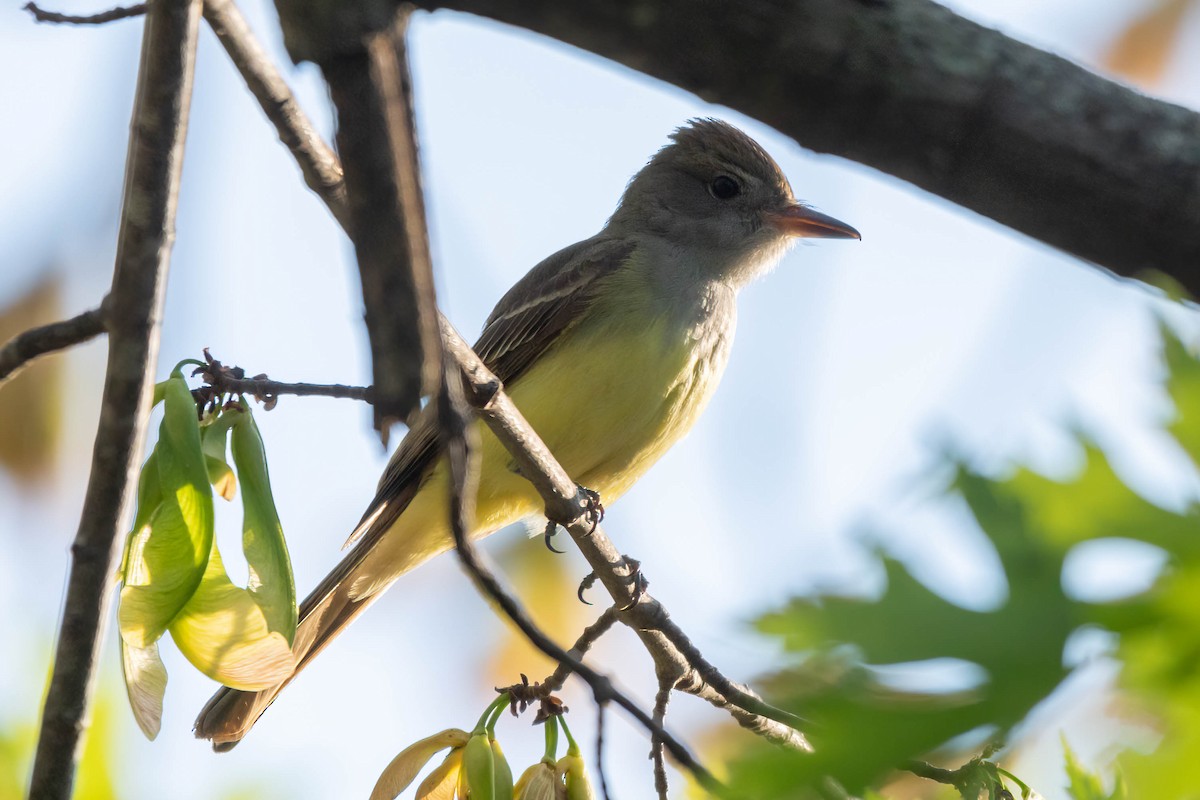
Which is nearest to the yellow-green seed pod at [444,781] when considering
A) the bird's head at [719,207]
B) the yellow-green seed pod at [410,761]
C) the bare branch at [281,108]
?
the yellow-green seed pod at [410,761]

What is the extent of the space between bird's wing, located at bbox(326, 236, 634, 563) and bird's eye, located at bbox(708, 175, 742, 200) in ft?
2.80

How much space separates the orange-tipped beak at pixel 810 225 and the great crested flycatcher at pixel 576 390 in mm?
375

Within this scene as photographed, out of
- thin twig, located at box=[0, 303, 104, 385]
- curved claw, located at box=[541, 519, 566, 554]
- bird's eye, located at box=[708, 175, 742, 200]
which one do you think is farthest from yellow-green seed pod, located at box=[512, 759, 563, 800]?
bird's eye, located at box=[708, 175, 742, 200]

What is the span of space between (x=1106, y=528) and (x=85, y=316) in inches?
97.6

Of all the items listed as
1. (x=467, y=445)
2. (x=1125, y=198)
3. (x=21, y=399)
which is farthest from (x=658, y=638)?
(x=21, y=399)

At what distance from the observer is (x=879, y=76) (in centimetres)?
291

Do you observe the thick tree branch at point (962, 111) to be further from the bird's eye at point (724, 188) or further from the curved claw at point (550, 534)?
the bird's eye at point (724, 188)

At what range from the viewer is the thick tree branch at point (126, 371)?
2.34 metres

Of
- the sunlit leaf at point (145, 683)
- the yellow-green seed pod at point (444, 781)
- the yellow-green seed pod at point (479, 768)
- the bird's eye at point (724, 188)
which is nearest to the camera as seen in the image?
the sunlit leaf at point (145, 683)

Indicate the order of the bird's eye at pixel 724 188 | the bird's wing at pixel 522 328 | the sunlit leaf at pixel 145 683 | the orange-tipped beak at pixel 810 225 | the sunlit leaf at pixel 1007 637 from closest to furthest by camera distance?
the sunlit leaf at pixel 1007 637
the sunlit leaf at pixel 145 683
the bird's wing at pixel 522 328
the orange-tipped beak at pixel 810 225
the bird's eye at pixel 724 188

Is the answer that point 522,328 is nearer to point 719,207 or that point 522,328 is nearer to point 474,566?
point 719,207

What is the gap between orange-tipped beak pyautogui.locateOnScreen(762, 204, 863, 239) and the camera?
734cm

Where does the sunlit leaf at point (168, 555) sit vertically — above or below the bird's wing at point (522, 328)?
below

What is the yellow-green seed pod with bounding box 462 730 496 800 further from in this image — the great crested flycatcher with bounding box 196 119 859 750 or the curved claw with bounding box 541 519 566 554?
the curved claw with bounding box 541 519 566 554
